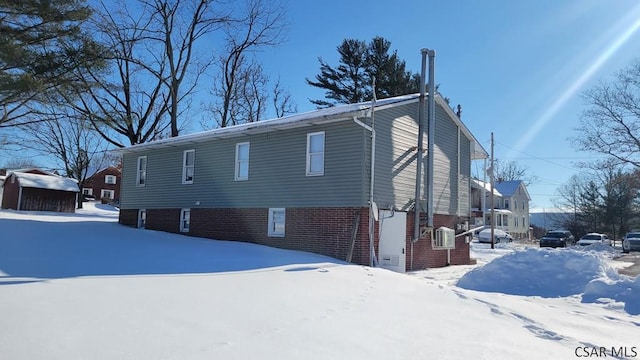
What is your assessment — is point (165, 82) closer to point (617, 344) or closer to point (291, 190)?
point (291, 190)

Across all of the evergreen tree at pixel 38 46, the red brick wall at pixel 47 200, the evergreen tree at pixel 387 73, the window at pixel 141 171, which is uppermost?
the evergreen tree at pixel 387 73

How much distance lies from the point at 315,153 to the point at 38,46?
11.6m

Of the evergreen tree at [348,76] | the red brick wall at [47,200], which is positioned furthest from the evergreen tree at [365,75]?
the red brick wall at [47,200]

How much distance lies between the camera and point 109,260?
11234 millimetres

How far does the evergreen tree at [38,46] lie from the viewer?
1681 centimetres

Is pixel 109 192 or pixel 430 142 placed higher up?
pixel 430 142

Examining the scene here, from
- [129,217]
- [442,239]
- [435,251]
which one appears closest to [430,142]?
[442,239]

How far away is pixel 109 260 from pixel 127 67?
26.0 m

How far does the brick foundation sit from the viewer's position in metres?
14.8

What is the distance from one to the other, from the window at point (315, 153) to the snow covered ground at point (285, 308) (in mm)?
3410

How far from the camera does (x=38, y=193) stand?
3691 centimetres

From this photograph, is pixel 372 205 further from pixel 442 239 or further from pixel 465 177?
pixel 465 177

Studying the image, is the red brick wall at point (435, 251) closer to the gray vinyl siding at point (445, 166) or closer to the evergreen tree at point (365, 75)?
the gray vinyl siding at point (445, 166)

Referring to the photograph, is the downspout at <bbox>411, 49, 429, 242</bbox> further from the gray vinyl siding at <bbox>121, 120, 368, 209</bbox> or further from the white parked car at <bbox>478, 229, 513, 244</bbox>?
the white parked car at <bbox>478, 229, 513, 244</bbox>
